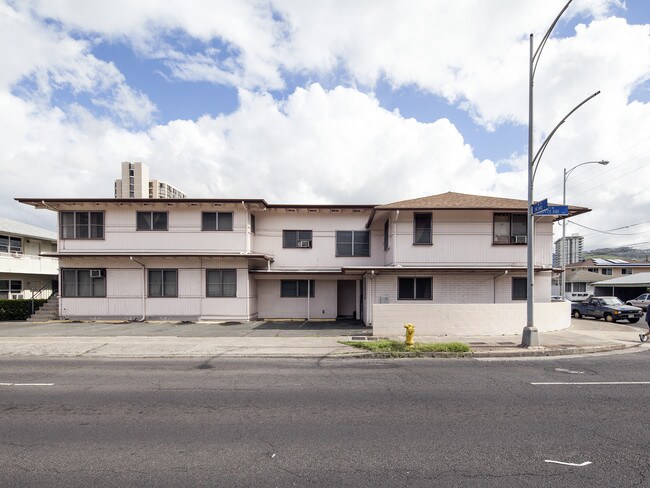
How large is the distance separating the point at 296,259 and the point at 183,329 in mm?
7725

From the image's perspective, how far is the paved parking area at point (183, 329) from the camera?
623 inches

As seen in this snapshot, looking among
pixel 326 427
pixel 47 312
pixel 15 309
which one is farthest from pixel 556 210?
pixel 15 309

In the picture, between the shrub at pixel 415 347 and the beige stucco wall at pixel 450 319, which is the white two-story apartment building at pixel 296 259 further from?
the shrub at pixel 415 347

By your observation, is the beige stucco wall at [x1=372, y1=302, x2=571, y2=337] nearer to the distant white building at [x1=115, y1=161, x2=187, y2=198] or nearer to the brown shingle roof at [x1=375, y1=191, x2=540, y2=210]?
the brown shingle roof at [x1=375, y1=191, x2=540, y2=210]

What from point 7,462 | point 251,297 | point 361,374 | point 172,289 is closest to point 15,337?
point 172,289

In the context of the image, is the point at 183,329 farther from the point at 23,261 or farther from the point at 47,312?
the point at 23,261

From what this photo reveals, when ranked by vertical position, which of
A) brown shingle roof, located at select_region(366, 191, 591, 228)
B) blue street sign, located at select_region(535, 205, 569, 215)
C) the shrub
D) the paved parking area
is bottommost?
the paved parking area

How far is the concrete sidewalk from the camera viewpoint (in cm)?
1199

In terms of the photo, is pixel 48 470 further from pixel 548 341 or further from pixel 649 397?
pixel 548 341

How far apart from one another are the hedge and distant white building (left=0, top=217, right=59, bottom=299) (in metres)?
3.98

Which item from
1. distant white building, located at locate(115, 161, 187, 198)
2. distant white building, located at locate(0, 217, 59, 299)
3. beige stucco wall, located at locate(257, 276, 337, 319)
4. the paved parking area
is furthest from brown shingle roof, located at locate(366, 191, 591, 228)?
distant white building, located at locate(115, 161, 187, 198)

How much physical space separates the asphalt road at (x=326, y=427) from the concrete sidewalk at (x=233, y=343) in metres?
2.23

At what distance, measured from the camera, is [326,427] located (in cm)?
584

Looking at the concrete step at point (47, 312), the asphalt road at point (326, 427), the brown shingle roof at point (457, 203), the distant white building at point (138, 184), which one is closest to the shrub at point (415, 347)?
the asphalt road at point (326, 427)
